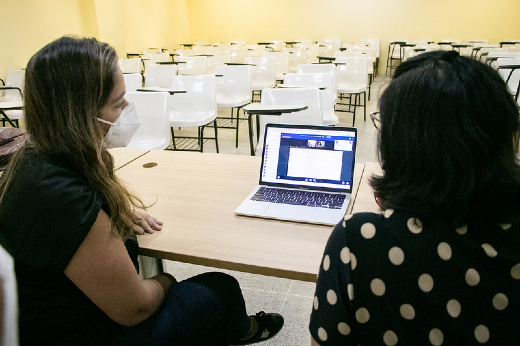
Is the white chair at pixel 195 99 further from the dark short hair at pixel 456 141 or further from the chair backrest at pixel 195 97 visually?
the dark short hair at pixel 456 141

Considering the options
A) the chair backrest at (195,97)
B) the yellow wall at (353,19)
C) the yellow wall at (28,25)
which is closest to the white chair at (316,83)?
the chair backrest at (195,97)

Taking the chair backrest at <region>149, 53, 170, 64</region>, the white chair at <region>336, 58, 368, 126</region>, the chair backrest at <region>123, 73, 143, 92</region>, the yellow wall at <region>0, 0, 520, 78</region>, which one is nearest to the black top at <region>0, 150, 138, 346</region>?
the chair backrest at <region>123, 73, 143, 92</region>

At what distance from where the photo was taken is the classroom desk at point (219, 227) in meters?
1.07

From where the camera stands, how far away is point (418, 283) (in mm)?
655

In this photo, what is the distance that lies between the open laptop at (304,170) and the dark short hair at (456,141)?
0.65m

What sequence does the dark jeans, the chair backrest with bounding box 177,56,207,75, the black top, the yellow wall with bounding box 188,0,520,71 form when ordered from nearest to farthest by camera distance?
the black top
the dark jeans
the chair backrest with bounding box 177,56,207,75
the yellow wall with bounding box 188,0,520,71

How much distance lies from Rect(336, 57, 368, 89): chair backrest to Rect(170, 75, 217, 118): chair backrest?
2.08 meters

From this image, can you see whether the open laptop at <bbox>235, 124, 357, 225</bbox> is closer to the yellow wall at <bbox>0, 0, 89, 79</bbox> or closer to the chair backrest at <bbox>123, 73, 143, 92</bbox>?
the chair backrest at <bbox>123, 73, 143, 92</bbox>

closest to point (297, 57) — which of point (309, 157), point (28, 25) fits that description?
point (28, 25)

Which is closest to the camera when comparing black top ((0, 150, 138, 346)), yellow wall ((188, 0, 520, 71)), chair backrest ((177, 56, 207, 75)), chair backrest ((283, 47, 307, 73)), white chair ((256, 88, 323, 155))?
black top ((0, 150, 138, 346))

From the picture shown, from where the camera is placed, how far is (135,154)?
2000mm

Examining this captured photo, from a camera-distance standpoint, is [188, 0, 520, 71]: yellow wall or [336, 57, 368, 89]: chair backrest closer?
[336, 57, 368, 89]: chair backrest

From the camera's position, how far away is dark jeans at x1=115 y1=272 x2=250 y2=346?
1.05m

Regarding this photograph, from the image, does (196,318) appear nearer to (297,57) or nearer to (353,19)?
A: (297,57)
